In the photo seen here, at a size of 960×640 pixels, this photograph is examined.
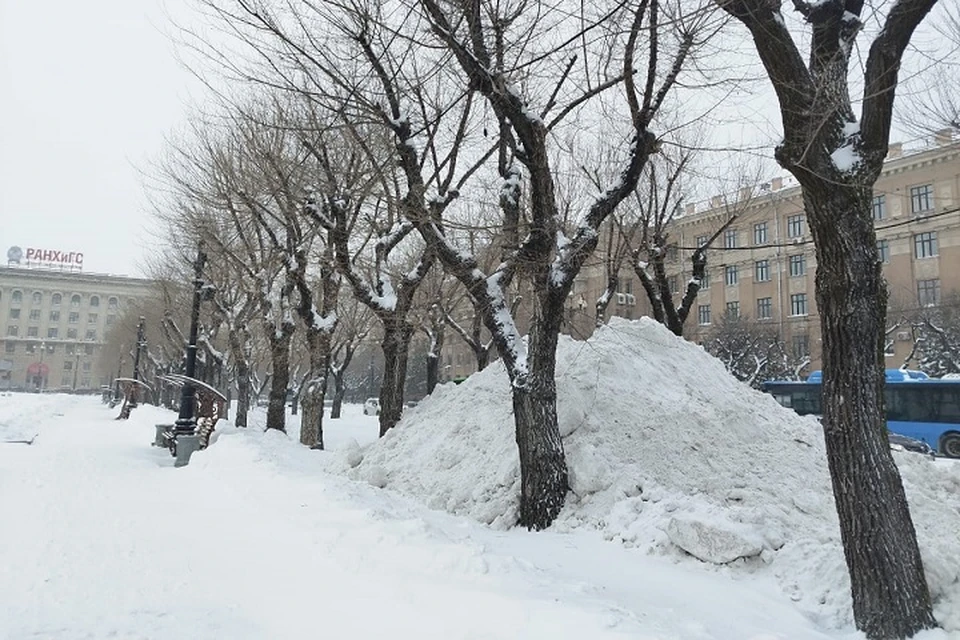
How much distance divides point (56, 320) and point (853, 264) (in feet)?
351

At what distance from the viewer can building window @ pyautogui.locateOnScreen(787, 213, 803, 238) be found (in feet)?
116

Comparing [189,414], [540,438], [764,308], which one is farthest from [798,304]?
[540,438]

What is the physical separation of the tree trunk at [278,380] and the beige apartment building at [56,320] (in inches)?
3254

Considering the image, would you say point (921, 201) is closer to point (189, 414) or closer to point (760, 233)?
point (760, 233)

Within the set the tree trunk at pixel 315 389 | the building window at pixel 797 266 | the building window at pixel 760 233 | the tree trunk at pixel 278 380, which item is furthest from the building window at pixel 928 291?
the tree trunk at pixel 278 380

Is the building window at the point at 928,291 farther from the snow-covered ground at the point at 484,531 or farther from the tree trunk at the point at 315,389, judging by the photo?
the tree trunk at the point at 315,389

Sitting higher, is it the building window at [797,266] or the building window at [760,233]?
the building window at [760,233]

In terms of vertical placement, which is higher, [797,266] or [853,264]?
[797,266]

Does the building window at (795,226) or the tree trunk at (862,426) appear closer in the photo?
the tree trunk at (862,426)

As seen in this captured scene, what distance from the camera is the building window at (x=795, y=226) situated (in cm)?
3528

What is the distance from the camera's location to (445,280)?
1881 cm

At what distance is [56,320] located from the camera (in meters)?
91.4

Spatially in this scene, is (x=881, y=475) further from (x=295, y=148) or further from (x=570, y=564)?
(x=295, y=148)

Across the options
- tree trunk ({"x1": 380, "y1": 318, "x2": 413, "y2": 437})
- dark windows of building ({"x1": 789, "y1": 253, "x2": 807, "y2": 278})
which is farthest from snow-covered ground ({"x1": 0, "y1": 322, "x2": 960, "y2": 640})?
dark windows of building ({"x1": 789, "y1": 253, "x2": 807, "y2": 278})
